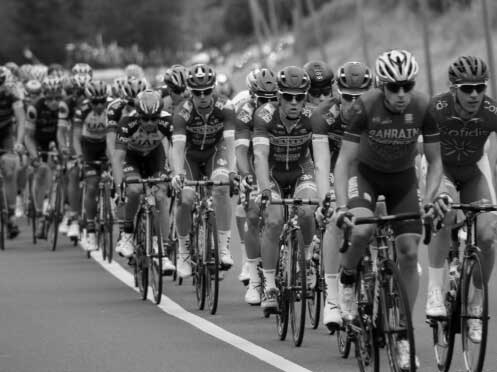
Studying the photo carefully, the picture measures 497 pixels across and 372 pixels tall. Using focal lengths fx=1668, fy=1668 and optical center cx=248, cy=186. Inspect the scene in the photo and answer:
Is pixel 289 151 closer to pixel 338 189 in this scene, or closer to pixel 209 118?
pixel 209 118

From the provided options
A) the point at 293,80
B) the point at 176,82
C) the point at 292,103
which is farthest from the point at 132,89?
the point at 293,80

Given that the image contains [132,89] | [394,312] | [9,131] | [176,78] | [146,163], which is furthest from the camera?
[9,131]

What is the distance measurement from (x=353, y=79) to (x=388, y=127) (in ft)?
6.53

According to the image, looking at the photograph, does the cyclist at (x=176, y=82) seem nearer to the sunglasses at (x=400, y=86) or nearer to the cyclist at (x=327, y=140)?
the cyclist at (x=327, y=140)

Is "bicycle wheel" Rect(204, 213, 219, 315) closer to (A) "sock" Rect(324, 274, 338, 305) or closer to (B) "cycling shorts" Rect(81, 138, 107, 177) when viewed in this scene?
(A) "sock" Rect(324, 274, 338, 305)

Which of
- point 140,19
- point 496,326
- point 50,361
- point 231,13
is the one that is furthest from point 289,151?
point 140,19

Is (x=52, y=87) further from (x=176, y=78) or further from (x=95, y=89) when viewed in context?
(x=176, y=78)

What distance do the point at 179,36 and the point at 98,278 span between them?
181 m

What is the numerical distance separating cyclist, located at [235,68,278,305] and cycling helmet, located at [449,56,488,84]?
263 centimetres

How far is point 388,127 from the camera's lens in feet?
33.5

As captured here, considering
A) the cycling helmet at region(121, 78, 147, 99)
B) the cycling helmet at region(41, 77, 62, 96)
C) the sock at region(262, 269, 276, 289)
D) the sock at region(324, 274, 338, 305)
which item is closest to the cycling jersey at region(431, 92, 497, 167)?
the sock at region(324, 274, 338, 305)

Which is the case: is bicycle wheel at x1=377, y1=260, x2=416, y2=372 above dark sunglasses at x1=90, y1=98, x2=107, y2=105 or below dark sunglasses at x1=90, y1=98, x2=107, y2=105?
below

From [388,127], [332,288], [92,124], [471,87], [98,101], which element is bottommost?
[332,288]

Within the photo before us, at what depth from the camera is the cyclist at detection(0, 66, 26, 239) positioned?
838 inches
